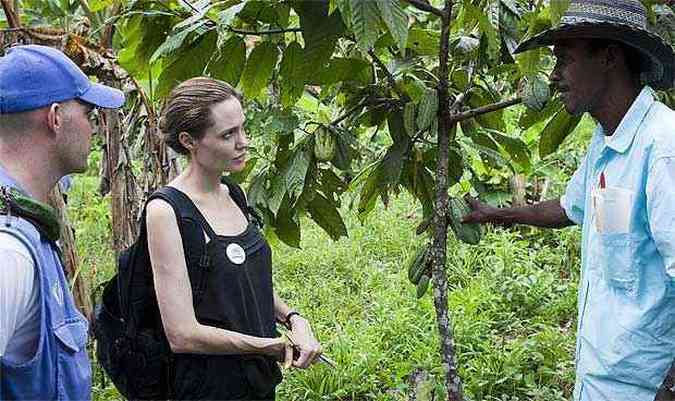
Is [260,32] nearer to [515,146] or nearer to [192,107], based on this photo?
[192,107]

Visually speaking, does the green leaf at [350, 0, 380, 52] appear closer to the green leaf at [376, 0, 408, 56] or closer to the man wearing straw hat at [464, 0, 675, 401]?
the green leaf at [376, 0, 408, 56]

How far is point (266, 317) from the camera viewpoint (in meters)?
2.11

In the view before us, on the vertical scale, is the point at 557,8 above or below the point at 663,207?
above

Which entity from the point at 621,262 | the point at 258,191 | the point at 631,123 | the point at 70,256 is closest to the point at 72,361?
the point at 258,191

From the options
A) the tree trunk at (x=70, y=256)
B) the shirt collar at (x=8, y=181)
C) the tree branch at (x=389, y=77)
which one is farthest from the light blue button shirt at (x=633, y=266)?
the tree trunk at (x=70, y=256)

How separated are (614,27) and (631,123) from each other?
22 centimetres

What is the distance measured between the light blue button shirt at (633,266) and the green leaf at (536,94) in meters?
0.31

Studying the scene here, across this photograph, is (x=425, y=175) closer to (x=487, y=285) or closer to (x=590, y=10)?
(x=590, y=10)

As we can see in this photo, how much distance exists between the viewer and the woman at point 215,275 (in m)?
1.91

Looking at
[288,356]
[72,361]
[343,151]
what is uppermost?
[343,151]

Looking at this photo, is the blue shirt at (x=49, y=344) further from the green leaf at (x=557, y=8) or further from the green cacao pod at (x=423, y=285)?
the green cacao pod at (x=423, y=285)

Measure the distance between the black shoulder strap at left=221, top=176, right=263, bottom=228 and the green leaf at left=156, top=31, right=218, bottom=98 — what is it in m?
0.30

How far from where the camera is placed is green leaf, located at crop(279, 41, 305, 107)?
2135mm

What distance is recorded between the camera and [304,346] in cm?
206
